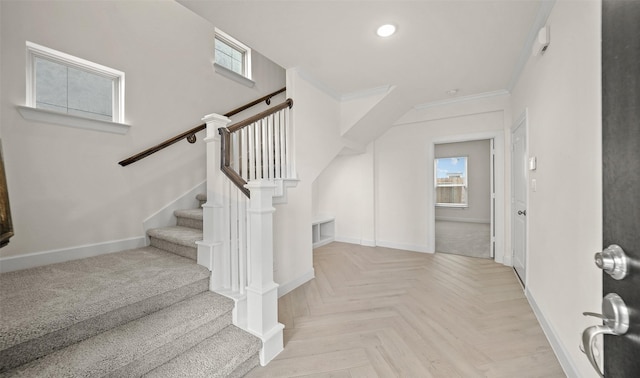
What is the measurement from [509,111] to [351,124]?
7.64 feet

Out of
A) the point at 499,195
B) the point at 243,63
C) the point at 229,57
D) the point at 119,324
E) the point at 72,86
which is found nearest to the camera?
the point at 119,324

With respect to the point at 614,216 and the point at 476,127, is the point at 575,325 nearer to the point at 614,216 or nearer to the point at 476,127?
the point at 614,216

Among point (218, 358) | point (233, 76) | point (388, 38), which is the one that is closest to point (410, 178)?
point (388, 38)

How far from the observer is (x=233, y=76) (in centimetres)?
367

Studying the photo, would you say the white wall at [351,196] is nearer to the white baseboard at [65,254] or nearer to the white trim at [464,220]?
the white baseboard at [65,254]

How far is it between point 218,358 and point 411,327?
5.05ft

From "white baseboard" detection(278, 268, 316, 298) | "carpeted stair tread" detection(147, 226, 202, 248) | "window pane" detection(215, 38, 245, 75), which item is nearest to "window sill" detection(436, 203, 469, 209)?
"white baseboard" detection(278, 268, 316, 298)

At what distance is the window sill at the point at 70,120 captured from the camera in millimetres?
2012

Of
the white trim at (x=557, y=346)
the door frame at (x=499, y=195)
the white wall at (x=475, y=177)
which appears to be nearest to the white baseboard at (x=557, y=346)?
the white trim at (x=557, y=346)

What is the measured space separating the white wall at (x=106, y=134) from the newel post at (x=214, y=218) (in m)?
1.24

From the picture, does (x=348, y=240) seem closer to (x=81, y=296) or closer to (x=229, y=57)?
(x=229, y=57)

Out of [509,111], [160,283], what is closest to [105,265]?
[160,283]

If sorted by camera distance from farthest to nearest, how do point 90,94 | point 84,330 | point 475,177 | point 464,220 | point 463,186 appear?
point 463,186, point 464,220, point 475,177, point 90,94, point 84,330

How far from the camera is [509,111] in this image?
3539 millimetres
